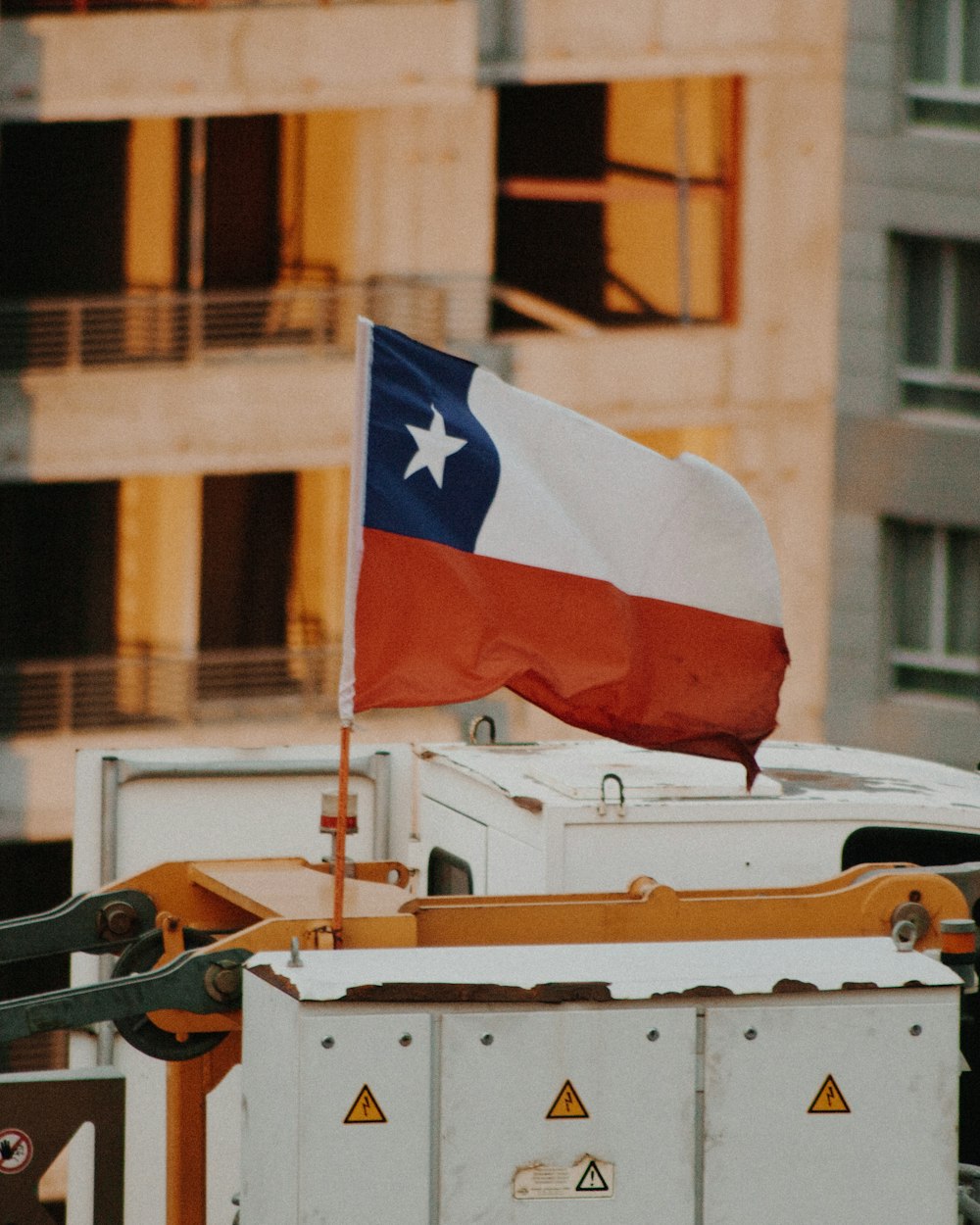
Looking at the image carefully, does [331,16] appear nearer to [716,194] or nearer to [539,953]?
[716,194]

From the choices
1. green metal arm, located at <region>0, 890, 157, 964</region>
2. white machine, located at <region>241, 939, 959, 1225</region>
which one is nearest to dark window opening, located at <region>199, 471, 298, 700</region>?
green metal arm, located at <region>0, 890, 157, 964</region>

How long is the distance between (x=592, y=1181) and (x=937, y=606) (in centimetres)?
1741

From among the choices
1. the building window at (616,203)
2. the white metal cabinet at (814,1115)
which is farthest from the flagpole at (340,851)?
the building window at (616,203)

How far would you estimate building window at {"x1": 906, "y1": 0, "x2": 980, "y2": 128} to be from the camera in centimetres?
2103

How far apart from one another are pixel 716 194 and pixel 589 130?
1.55 meters

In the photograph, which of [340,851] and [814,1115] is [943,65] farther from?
[814,1115]

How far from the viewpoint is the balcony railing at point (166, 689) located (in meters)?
21.0

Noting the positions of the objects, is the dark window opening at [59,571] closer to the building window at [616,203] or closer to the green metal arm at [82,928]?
the building window at [616,203]

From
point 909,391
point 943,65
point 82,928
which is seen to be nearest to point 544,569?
point 82,928

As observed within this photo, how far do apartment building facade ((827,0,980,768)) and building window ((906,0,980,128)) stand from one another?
0.05ft

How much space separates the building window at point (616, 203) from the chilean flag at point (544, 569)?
16191 millimetres

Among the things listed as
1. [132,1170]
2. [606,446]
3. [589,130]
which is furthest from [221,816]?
[589,130]

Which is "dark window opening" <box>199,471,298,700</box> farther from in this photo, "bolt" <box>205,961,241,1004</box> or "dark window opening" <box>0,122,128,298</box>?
"bolt" <box>205,961,241,1004</box>

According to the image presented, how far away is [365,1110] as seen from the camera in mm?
4383
